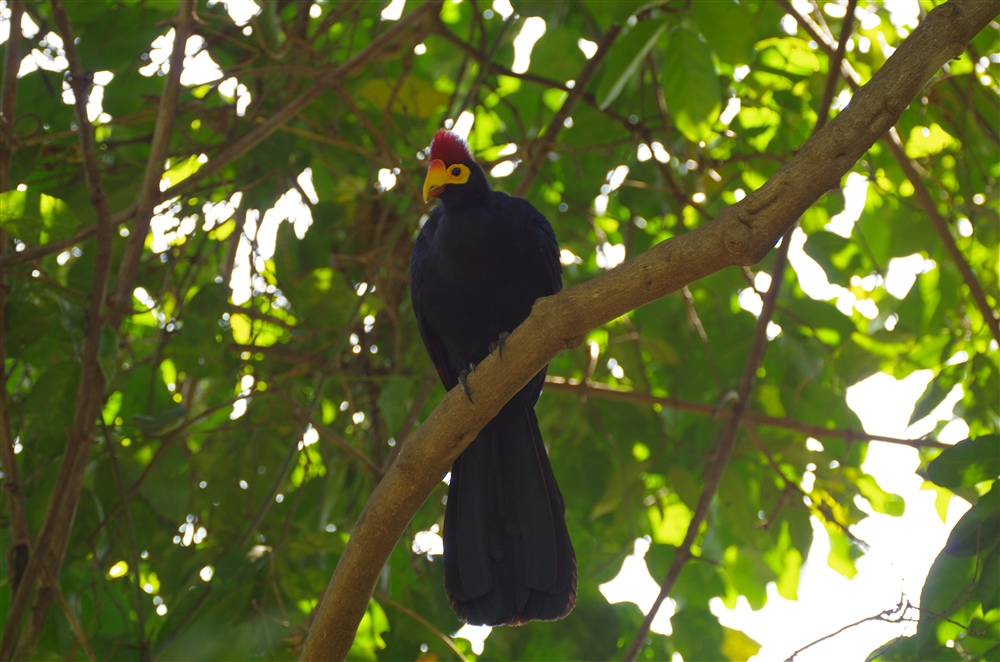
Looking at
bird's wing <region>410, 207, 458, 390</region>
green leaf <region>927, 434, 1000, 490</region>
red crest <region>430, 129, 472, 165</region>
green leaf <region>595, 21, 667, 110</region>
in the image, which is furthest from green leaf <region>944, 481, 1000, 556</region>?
red crest <region>430, 129, 472, 165</region>

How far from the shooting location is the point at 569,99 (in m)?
2.96

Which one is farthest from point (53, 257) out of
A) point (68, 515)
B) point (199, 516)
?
point (199, 516)

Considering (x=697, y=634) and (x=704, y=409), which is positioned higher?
(x=704, y=409)

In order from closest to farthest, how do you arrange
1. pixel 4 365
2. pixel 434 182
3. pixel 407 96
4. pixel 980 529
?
pixel 980 529 → pixel 4 365 → pixel 434 182 → pixel 407 96

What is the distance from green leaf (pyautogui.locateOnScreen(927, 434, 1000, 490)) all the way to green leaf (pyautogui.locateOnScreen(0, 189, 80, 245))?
2.10 m

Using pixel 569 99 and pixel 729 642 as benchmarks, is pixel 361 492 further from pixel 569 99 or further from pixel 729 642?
pixel 569 99

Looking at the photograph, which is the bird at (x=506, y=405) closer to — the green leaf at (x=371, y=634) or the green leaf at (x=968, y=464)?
A: the green leaf at (x=371, y=634)

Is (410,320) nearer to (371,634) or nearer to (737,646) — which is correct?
(371,634)

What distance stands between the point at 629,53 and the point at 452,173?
2.11 feet

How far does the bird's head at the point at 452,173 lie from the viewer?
269 cm

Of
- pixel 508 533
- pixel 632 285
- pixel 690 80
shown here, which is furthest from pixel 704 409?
pixel 632 285

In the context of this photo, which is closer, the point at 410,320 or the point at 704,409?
the point at 704,409

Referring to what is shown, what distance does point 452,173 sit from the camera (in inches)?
107

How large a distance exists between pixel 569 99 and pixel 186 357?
1.54 metres
